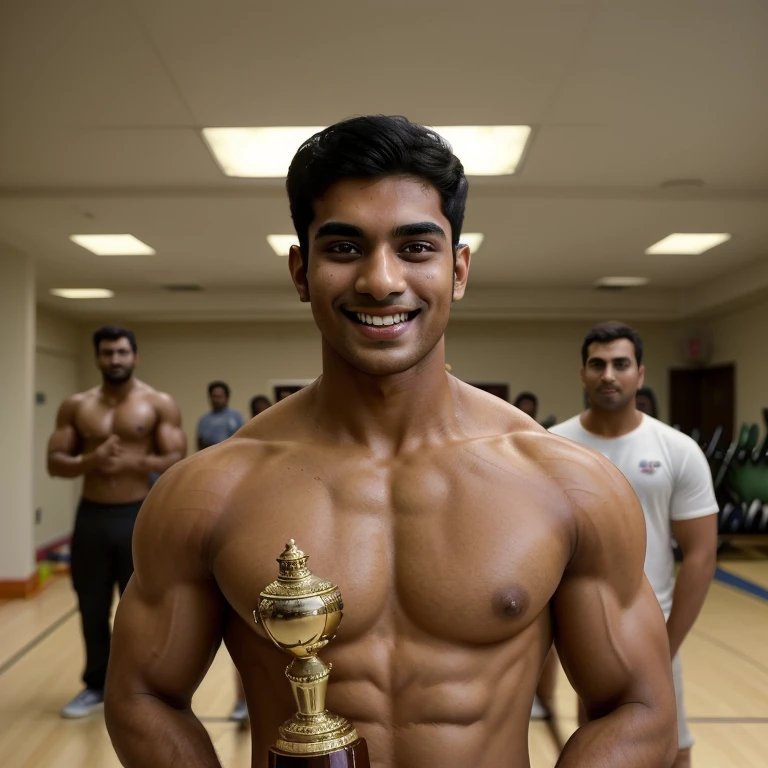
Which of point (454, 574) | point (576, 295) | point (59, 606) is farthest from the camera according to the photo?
point (576, 295)

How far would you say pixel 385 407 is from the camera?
1.24 m

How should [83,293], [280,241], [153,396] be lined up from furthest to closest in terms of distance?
[83,293]
[280,241]
[153,396]

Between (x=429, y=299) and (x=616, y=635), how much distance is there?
536mm

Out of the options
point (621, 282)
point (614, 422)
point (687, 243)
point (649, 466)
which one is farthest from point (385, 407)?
point (621, 282)

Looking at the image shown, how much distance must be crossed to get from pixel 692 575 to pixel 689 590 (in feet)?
0.16

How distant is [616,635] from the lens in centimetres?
116

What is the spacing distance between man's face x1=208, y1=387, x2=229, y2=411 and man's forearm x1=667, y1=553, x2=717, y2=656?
5.85m

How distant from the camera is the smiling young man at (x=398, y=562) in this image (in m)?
1.10

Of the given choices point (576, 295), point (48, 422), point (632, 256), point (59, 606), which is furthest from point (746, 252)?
point (48, 422)

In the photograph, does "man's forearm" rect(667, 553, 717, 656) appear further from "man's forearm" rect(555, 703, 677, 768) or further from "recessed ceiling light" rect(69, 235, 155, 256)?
"recessed ceiling light" rect(69, 235, 155, 256)

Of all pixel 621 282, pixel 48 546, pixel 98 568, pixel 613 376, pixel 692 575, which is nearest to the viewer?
pixel 692 575

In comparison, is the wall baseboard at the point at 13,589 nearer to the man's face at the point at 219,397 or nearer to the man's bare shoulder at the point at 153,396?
the man's face at the point at 219,397

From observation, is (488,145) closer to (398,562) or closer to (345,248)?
(345,248)

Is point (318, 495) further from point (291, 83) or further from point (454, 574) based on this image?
point (291, 83)
